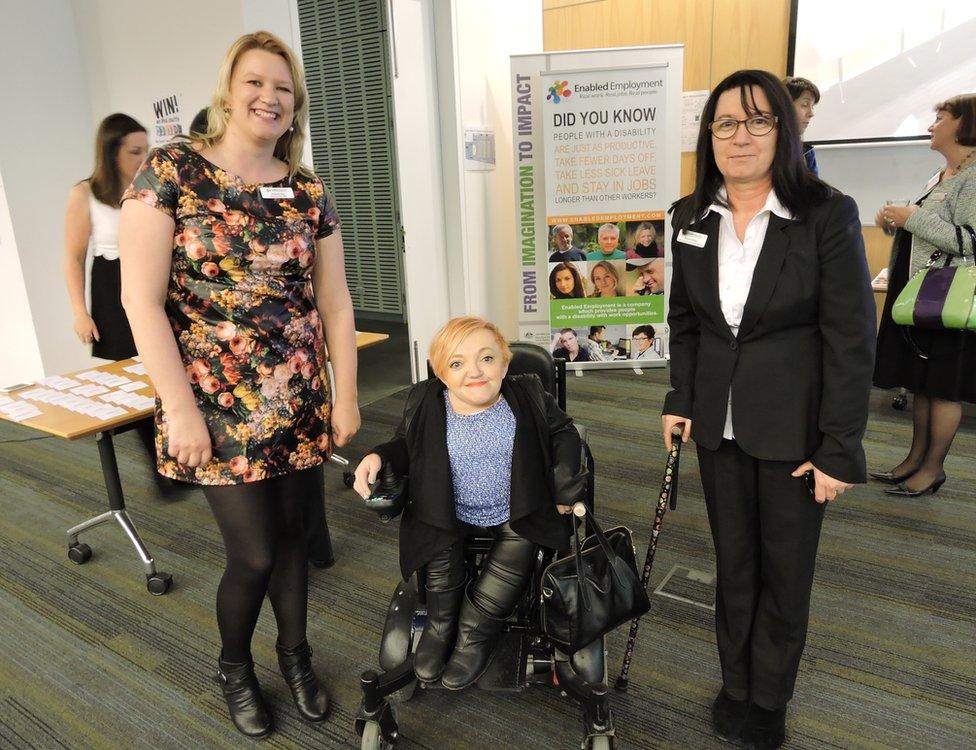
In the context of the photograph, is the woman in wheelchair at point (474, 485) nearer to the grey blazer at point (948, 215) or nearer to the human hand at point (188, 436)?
the human hand at point (188, 436)

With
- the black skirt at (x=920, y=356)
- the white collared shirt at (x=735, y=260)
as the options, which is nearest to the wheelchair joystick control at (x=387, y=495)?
the white collared shirt at (x=735, y=260)

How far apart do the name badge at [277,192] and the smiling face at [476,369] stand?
20.7 inches

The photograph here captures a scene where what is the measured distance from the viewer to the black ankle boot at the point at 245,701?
1.79 metres

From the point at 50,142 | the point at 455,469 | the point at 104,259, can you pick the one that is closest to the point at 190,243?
the point at 455,469

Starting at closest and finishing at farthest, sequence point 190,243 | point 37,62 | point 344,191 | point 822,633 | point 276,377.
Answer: point 190,243 → point 276,377 → point 822,633 → point 37,62 → point 344,191

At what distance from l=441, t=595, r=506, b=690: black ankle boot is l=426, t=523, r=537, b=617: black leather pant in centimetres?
2

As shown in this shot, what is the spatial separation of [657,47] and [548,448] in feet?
12.4

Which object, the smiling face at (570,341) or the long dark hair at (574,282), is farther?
the smiling face at (570,341)

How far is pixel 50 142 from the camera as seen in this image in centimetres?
416

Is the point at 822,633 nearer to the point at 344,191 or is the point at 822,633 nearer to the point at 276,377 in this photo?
the point at 276,377

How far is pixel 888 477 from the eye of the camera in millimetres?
3168

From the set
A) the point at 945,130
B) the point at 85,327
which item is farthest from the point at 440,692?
the point at 945,130

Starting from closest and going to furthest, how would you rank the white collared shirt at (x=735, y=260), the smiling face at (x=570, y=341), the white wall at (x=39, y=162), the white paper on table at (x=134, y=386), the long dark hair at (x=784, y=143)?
the long dark hair at (x=784, y=143) < the white collared shirt at (x=735, y=260) < the white paper on table at (x=134, y=386) < the white wall at (x=39, y=162) < the smiling face at (x=570, y=341)

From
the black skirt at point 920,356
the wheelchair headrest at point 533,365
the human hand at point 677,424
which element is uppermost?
the wheelchair headrest at point 533,365
